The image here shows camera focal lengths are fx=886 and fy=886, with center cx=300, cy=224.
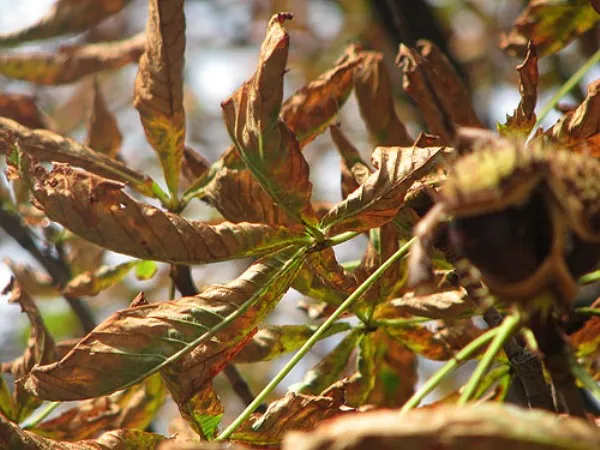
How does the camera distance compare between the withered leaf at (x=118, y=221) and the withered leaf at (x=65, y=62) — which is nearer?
the withered leaf at (x=118, y=221)

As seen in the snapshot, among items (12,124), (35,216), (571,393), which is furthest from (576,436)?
(35,216)

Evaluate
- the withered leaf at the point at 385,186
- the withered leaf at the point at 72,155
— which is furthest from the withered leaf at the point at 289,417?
the withered leaf at the point at 72,155

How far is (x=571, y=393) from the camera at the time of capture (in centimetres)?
75

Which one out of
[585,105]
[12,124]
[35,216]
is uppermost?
[12,124]

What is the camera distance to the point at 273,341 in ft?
4.30

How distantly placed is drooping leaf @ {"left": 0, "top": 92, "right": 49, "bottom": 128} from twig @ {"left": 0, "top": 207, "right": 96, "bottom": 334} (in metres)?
0.23

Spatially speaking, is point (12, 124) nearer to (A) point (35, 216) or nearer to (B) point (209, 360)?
(A) point (35, 216)

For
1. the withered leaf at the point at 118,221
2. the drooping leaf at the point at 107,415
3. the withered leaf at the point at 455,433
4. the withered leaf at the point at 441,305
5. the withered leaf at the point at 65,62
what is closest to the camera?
the withered leaf at the point at 455,433

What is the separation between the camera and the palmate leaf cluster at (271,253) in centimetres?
95

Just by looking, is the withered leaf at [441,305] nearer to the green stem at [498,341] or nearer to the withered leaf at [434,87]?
the withered leaf at [434,87]

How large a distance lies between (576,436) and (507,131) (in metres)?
0.61

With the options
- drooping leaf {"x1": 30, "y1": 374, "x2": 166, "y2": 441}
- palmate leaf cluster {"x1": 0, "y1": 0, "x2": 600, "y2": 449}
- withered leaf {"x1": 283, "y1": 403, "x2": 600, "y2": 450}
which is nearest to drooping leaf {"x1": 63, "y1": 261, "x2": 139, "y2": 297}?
palmate leaf cluster {"x1": 0, "y1": 0, "x2": 600, "y2": 449}

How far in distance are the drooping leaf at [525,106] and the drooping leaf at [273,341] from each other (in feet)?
1.33

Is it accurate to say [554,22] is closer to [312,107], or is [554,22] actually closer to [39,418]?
[312,107]
